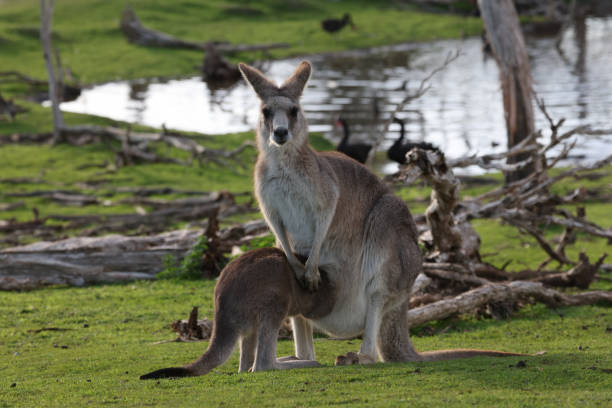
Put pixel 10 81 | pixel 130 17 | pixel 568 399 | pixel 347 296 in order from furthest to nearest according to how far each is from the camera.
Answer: pixel 130 17
pixel 10 81
pixel 347 296
pixel 568 399

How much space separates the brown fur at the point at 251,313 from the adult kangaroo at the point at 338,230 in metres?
0.28

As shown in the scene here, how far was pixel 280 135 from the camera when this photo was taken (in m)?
5.22

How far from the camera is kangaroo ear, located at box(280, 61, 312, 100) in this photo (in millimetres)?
5520

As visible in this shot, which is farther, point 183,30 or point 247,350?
point 183,30

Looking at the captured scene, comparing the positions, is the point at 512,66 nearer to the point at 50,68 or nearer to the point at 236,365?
the point at 236,365

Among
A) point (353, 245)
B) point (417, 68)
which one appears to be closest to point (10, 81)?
point (417, 68)

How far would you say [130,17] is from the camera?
40.2 metres

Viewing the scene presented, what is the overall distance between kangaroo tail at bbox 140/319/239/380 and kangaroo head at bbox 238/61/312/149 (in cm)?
125

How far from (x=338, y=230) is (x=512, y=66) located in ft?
23.3

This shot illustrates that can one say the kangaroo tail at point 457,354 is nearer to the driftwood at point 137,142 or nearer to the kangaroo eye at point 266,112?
the kangaroo eye at point 266,112

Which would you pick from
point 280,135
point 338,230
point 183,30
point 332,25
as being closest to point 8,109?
point 338,230

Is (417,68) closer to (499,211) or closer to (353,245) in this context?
(499,211)

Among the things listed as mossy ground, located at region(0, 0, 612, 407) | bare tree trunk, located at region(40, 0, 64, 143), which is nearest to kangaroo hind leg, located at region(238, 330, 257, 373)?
mossy ground, located at region(0, 0, 612, 407)

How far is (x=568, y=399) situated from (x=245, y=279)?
2153mm
